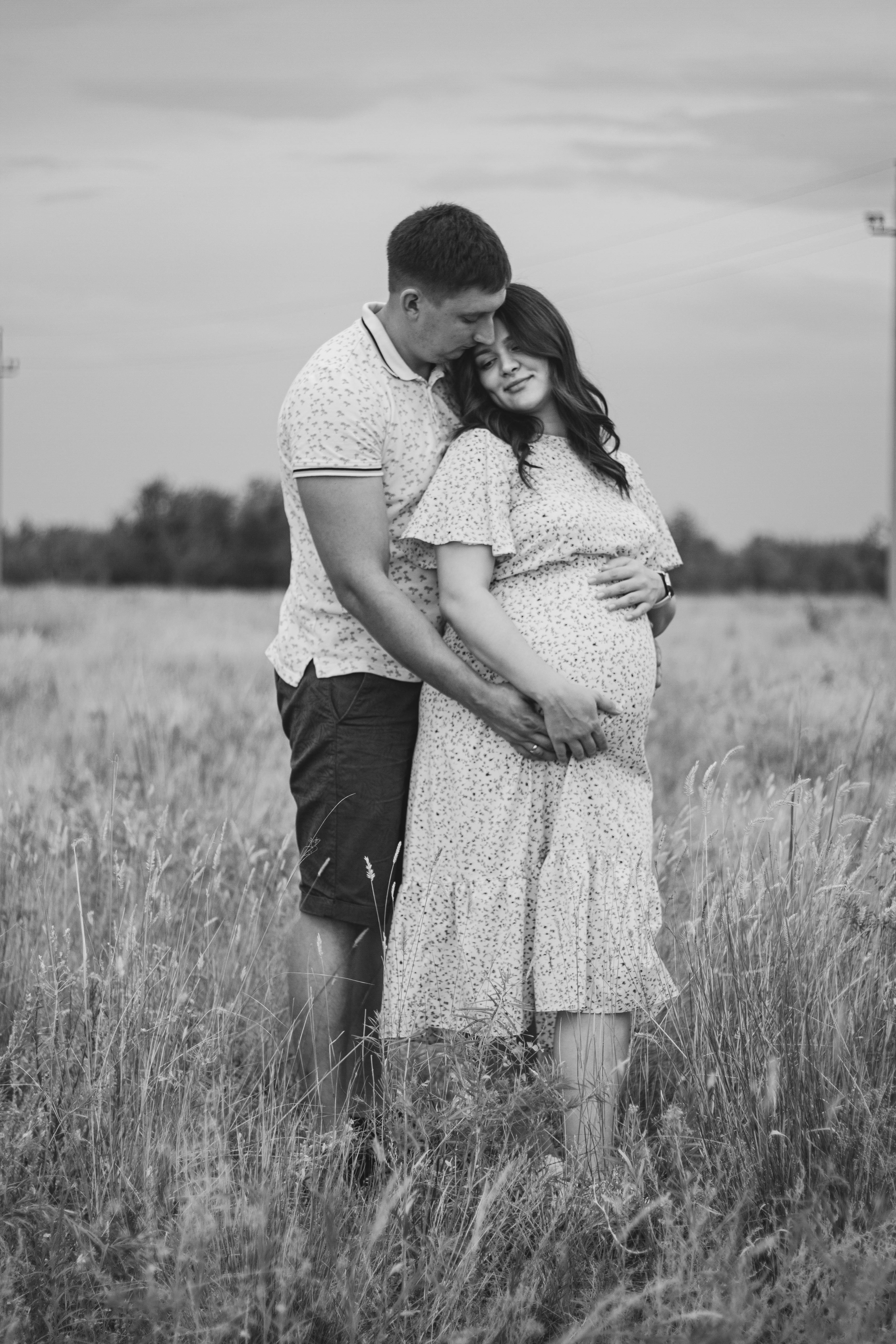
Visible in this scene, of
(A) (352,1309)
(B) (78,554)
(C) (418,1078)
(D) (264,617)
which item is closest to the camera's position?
(A) (352,1309)

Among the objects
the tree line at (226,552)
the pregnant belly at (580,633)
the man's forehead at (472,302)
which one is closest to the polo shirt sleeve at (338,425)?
the man's forehead at (472,302)

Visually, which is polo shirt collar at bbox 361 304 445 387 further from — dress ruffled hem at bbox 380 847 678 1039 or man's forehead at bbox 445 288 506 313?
dress ruffled hem at bbox 380 847 678 1039

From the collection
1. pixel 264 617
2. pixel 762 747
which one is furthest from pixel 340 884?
pixel 264 617

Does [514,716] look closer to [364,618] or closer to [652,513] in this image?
[364,618]

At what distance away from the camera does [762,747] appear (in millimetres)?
6543

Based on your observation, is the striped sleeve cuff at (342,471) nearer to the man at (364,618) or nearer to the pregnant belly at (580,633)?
the man at (364,618)

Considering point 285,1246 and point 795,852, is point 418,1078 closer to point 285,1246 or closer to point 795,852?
point 285,1246

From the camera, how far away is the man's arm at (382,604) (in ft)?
9.89

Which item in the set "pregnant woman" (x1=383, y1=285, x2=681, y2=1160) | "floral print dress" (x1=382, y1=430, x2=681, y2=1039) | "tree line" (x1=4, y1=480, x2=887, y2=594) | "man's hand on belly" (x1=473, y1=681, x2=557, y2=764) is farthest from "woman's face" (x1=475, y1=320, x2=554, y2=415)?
"tree line" (x1=4, y1=480, x2=887, y2=594)

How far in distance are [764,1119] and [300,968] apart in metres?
1.24

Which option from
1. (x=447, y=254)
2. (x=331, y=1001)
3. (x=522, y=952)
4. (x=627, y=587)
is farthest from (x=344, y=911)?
(x=447, y=254)

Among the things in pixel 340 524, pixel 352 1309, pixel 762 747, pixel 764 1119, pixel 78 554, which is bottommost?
pixel 352 1309

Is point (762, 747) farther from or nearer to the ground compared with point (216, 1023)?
farther from the ground

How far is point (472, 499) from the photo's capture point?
3078 millimetres
